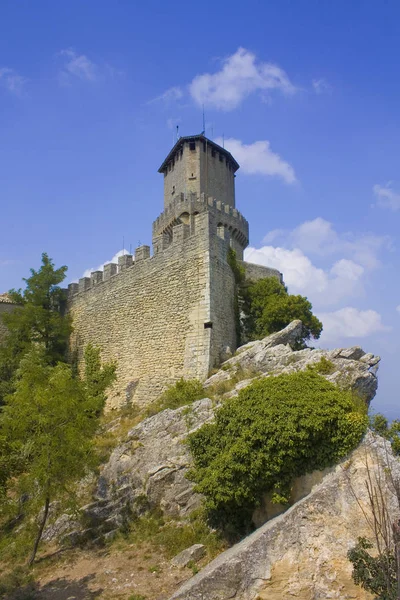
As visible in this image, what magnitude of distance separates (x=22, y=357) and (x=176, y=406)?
39.7 ft

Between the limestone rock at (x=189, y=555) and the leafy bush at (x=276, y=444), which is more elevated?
the leafy bush at (x=276, y=444)

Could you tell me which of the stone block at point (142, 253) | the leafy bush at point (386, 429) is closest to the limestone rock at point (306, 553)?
the leafy bush at point (386, 429)

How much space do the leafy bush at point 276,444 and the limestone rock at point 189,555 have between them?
75cm

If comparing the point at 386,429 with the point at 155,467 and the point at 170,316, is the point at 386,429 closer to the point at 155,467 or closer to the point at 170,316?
the point at 155,467

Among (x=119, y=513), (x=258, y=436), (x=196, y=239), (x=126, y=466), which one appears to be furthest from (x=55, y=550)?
(x=196, y=239)

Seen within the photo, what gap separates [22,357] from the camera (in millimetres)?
24422

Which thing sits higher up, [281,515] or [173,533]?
[281,515]

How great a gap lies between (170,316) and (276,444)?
1029 cm

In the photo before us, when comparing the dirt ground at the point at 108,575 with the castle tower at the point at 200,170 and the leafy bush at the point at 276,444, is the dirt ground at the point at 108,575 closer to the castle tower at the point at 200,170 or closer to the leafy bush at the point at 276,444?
the leafy bush at the point at 276,444

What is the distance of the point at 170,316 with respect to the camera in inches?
759

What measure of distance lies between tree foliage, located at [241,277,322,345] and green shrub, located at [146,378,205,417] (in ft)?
17.2

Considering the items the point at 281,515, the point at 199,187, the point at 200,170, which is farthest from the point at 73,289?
the point at 281,515

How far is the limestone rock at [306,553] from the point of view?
8297 mm

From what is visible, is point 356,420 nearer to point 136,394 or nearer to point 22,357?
point 136,394
